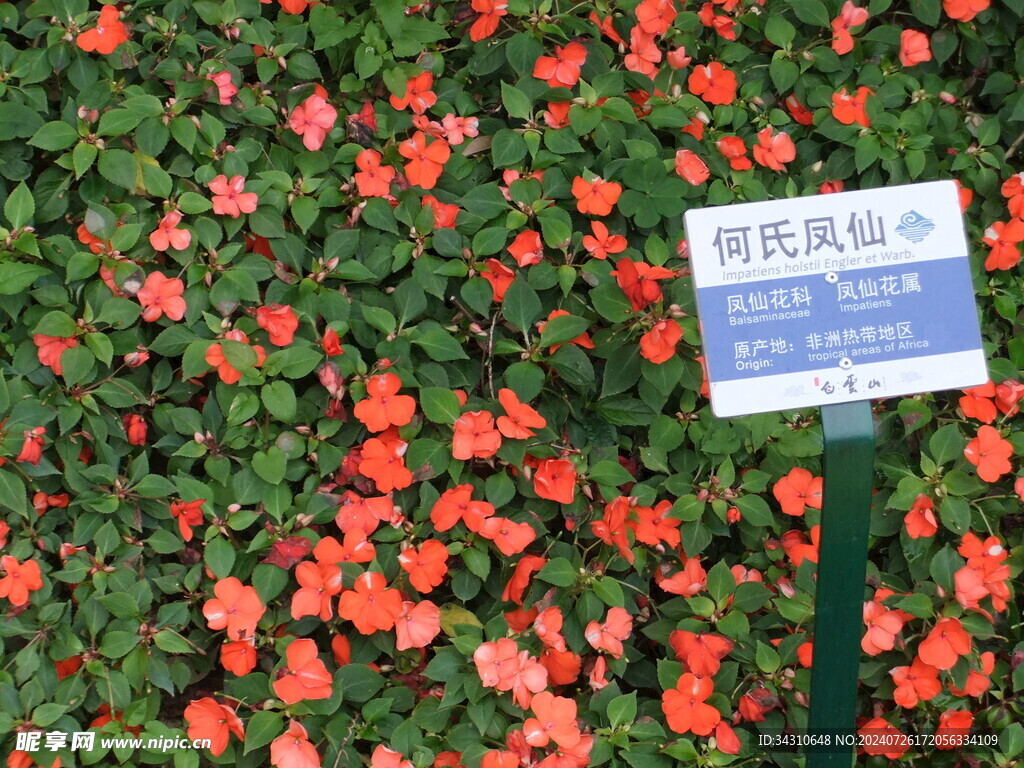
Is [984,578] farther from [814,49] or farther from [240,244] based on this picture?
[240,244]

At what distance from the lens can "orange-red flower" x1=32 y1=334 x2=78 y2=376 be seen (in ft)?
6.38

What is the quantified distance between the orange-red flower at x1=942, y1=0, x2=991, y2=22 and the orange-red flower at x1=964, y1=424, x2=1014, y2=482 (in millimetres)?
1247

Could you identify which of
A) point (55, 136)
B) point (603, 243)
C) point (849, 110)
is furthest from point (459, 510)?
point (849, 110)

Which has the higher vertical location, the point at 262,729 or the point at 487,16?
the point at 487,16

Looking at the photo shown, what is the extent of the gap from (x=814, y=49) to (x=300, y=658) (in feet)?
6.54

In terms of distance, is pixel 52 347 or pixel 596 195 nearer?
pixel 52 347

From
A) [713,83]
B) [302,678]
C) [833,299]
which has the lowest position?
[302,678]

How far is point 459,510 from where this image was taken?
189 centimetres

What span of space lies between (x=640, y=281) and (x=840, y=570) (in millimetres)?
723

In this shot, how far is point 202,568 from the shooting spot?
6.39 feet

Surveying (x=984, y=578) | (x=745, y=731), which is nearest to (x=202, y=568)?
(x=745, y=731)

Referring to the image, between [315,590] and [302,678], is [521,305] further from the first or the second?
[302,678]

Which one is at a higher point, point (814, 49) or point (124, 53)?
point (124, 53)

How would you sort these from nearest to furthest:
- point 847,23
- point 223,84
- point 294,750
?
point 294,750
point 223,84
point 847,23
